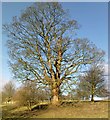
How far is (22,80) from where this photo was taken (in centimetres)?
1816

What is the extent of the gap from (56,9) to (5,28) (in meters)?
4.55

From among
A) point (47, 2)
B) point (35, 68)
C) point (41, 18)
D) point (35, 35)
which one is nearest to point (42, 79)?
point (35, 68)

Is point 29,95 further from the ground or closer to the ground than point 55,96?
further from the ground

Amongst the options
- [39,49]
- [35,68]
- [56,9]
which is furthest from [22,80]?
[56,9]

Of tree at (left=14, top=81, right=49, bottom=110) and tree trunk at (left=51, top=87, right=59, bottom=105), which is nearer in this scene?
tree at (left=14, top=81, right=49, bottom=110)

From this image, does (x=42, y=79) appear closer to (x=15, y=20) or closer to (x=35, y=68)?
(x=35, y=68)

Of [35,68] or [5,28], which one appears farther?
[5,28]

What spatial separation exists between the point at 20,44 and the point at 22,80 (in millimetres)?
2937

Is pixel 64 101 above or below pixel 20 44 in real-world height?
below

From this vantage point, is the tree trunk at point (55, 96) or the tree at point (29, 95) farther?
the tree trunk at point (55, 96)

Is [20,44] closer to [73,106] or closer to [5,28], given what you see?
[5,28]

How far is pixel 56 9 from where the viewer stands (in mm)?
18750

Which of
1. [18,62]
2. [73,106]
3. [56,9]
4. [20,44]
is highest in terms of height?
[56,9]

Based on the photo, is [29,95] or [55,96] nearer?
[29,95]
